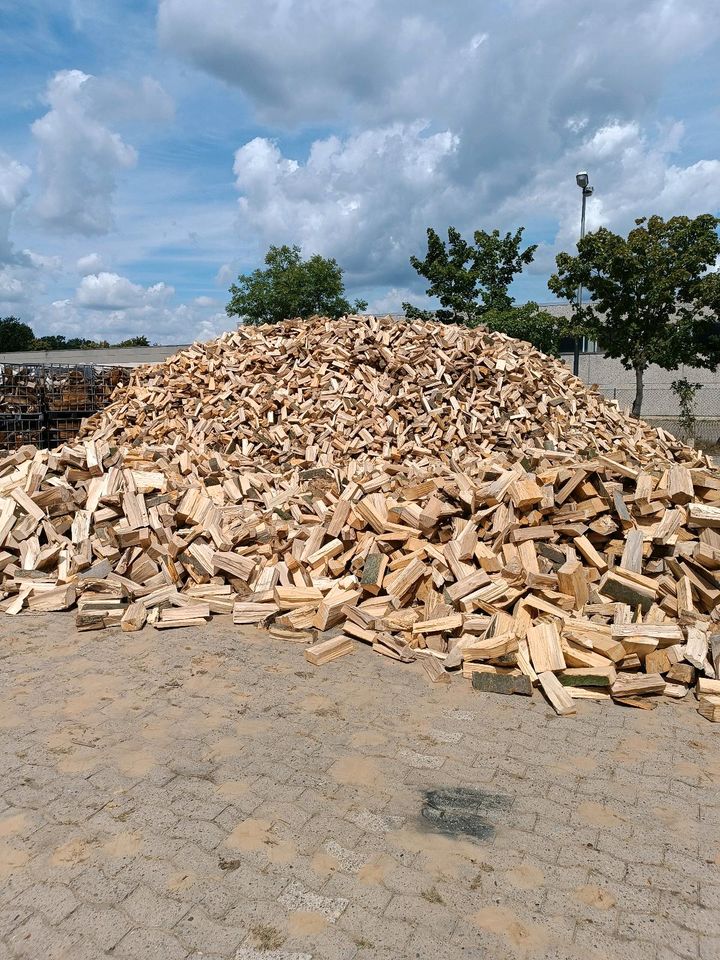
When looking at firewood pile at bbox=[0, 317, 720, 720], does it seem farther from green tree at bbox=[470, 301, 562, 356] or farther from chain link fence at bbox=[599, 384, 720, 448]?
chain link fence at bbox=[599, 384, 720, 448]

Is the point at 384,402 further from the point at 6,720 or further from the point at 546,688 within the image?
the point at 6,720

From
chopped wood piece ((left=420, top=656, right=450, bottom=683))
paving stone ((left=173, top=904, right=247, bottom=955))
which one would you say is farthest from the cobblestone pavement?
chopped wood piece ((left=420, top=656, right=450, bottom=683))

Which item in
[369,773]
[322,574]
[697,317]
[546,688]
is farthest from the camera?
[697,317]

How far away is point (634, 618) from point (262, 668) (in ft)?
9.81

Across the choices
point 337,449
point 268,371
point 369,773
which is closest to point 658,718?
point 369,773

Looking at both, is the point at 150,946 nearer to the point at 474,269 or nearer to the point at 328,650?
the point at 328,650

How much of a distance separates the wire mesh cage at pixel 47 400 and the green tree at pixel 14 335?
6971cm

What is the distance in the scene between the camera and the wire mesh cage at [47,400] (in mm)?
13070

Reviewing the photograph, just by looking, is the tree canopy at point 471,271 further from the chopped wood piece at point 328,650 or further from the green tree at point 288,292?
the chopped wood piece at point 328,650

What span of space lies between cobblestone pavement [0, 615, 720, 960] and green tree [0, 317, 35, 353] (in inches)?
3232

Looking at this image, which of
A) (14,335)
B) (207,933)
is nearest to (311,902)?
(207,933)

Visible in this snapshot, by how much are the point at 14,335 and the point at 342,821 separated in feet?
289

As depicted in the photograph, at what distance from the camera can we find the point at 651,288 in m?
21.8

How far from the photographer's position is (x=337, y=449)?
32.1 ft
